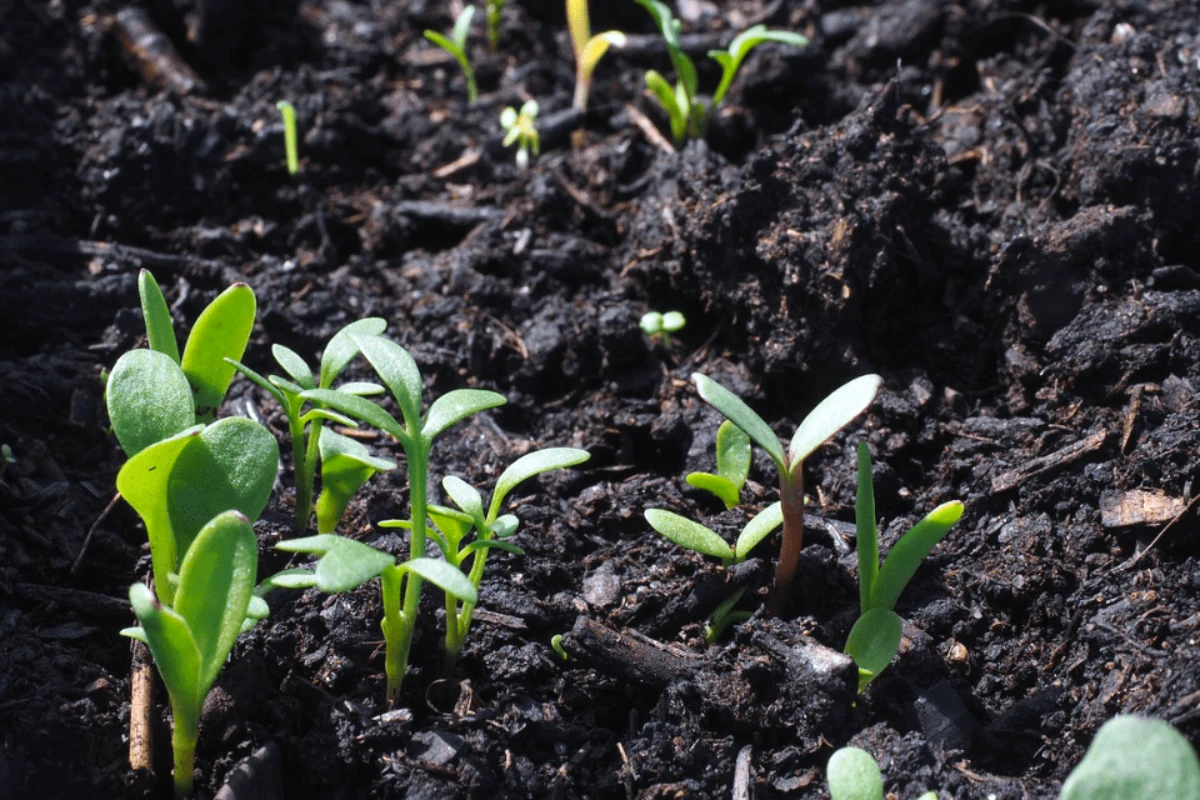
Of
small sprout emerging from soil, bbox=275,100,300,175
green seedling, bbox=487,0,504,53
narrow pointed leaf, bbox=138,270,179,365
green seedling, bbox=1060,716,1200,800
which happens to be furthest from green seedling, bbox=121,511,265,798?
green seedling, bbox=487,0,504,53

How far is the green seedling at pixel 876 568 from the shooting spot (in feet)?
4.54

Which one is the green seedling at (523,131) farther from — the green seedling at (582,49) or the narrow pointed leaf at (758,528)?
the narrow pointed leaf at (758,528)

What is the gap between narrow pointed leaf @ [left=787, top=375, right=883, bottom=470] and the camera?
129cm

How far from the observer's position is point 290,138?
2.47 meters

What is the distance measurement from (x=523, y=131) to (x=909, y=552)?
1.60 m

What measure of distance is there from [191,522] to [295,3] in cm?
226

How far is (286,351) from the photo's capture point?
5.10 feet

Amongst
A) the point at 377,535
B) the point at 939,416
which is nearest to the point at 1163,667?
the point at 939,416

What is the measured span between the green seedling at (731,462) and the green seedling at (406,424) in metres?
0.47

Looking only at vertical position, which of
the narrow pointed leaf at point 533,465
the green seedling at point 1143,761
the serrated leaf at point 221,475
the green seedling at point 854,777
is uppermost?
the serrated leaf at point 221,475

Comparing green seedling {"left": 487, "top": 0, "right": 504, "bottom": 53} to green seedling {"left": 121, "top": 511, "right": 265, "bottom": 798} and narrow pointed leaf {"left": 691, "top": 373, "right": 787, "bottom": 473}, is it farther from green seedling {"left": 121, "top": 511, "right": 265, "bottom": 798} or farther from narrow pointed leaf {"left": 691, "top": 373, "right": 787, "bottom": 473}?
green seedling {"left": 121, "top": 511, "right": 265, "bottom": 798}

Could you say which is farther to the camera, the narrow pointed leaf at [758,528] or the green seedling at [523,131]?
the green seedling at [523,131]

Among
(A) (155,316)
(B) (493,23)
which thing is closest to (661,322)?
(A) (155,316)

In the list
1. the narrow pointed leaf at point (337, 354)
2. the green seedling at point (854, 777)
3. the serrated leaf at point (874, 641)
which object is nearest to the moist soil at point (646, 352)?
the serrated leaf at point (874, 641)
